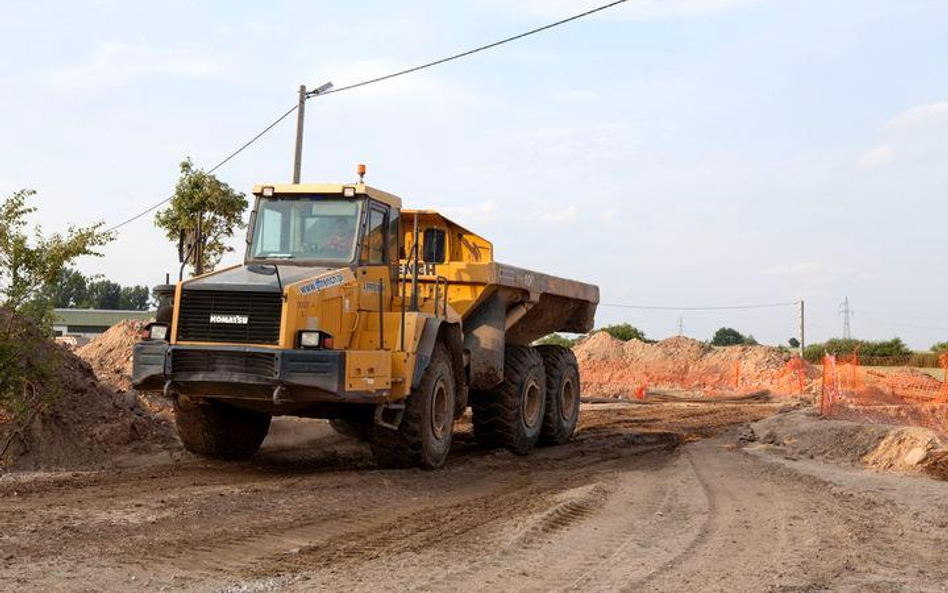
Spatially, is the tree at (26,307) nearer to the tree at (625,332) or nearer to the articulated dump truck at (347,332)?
the articulated dump truck at (347,332)

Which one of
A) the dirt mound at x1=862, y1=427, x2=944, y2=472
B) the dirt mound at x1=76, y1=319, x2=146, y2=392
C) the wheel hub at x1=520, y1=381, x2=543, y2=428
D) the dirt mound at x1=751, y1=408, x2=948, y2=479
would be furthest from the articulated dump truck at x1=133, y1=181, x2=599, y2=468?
the dirt mound at x1=76, y1=319, x2=146, y2=392

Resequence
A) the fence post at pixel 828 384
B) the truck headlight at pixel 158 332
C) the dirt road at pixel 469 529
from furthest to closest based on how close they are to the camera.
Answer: the fence post at pixel 828 384 → the truck headlight at pixel 158 332 → the dirt road at pixel 469 529

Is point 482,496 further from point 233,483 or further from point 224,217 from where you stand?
point 224,217

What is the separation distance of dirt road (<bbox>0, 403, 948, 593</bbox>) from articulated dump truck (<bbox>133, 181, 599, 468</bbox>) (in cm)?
67

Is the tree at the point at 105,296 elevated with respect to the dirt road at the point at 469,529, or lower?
elevated

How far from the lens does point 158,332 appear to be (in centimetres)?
1058

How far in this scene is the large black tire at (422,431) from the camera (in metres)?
11.2

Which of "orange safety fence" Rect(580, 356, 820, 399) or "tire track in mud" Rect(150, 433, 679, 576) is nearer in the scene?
"tire track in mud" Rect(150, 433, 679, 576)

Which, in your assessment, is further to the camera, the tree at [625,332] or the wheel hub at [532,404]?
the tree at [625,332]

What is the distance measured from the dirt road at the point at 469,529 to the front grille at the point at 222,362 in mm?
1078

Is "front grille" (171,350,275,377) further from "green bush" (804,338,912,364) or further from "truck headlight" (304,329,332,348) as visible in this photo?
"green bush" (804,338,912,364)

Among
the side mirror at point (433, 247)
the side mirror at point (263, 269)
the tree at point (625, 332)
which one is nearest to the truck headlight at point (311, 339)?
the side mirror at point (263, 269)

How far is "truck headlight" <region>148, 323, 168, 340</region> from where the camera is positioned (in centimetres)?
1056

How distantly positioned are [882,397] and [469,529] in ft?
54.4
